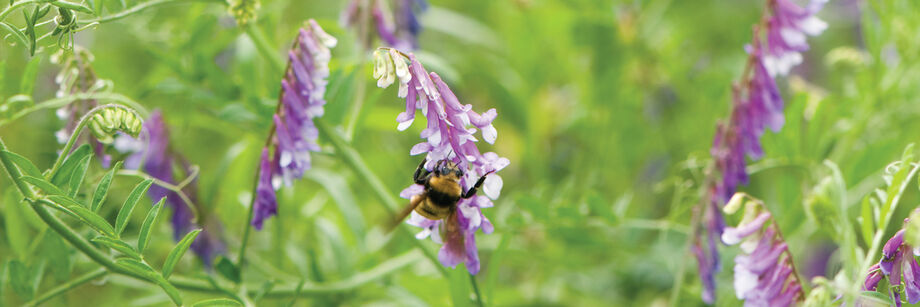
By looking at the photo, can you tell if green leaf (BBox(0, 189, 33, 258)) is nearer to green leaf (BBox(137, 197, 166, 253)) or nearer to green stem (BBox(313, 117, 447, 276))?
green leaf (BBox(137, 197, 166, 253))

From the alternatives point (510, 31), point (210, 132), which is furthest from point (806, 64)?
point (210, 132)

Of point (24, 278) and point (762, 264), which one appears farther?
point (24, 278)

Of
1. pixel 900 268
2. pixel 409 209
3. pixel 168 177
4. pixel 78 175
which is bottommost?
pixel 900 268

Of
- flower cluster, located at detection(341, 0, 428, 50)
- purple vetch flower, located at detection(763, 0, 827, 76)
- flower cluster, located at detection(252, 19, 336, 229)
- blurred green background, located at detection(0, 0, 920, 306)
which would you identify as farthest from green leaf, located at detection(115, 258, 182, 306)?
purple vetch flower, located at detection(763, 0, 827, 76)

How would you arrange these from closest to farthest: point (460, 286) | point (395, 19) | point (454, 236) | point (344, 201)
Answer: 1. point (454, 236)
2. point (460, 286)
3. point (344, 201)
4. point (395, 19)

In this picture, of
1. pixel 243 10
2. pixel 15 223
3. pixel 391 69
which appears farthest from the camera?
pixel 15 223

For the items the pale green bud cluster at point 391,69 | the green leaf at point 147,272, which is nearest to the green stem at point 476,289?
the pale green bud cluster at point 391,69

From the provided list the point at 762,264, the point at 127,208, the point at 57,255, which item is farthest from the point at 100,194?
the point at 762,264

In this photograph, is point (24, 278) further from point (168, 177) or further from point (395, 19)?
point (395, 19)
